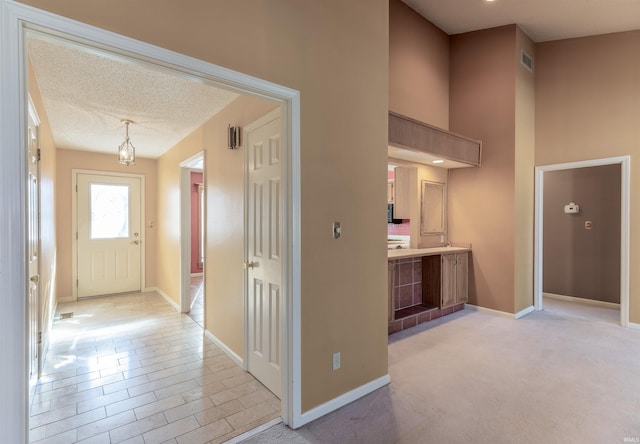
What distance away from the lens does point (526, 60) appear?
4562 millimetres

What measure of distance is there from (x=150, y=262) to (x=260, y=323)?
4314 mm

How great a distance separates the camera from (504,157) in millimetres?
4410

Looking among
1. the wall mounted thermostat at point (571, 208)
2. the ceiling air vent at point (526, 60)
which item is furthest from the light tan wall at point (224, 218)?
the wall mounted thermostat at point (571, 208)

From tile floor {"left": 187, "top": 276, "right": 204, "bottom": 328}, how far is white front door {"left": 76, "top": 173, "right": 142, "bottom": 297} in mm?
1045

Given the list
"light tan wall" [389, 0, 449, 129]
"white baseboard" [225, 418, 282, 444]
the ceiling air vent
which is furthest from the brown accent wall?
"white baseboard" [225, 418, 282, 444]

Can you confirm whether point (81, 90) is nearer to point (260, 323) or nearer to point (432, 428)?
point (260, 323)

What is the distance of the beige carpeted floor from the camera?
2.01m

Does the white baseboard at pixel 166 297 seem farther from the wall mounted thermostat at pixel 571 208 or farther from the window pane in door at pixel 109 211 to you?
the wall mounted thermostat at pixel 571 208

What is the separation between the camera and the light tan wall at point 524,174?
14.3 ft

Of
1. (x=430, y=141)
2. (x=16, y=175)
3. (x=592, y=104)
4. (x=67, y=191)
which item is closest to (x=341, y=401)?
(x=16, y=175)

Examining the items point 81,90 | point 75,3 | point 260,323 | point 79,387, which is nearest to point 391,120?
point 260,323

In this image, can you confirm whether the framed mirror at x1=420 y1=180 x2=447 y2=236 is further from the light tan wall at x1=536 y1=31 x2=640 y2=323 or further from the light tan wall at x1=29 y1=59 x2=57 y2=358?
the light tan wall at x1=29 y1=59 x2=57 y2=358

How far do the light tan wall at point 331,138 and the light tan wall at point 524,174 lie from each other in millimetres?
2820

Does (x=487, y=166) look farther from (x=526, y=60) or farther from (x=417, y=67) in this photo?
(x=417, y=67)
